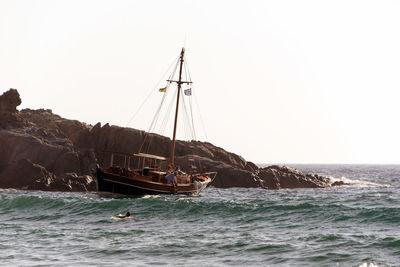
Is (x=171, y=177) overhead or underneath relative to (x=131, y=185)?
overhead

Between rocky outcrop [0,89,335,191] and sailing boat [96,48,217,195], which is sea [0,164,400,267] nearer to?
sailing boat [96,48,217,195]

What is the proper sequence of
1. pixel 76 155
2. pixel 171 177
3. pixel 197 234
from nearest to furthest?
pixel 197 234 < pixel 171 177 < pixel 76 155

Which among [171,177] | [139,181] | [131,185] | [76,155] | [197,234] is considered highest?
[76,155]

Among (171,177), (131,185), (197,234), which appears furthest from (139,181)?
(197,234)

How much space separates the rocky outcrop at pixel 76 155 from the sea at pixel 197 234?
17.9 m

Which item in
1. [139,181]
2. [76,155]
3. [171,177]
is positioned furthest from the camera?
[76,155]

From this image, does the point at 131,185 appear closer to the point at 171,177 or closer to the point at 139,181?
the point at 139,181

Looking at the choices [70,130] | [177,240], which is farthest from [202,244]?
[70,130]

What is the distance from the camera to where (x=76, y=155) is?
63.2 meters

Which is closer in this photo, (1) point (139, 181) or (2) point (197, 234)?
(2) point (197, 234)

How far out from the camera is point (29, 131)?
2608 inches

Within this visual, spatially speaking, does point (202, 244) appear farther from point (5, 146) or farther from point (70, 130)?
point (70, 130)

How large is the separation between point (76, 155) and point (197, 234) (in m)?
39.6

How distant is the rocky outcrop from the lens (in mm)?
59125
